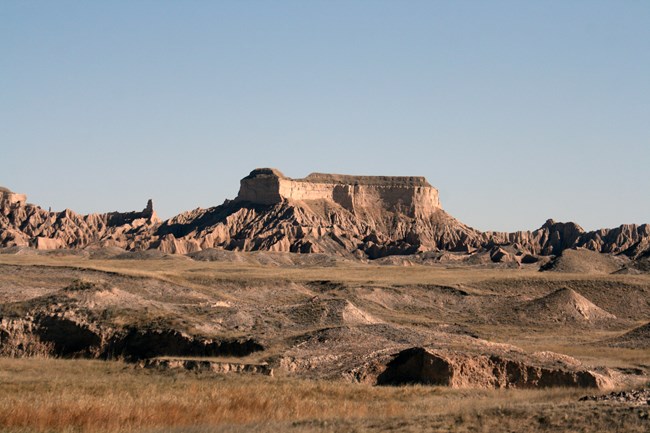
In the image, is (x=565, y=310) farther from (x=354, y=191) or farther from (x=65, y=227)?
(x=65, y=227)

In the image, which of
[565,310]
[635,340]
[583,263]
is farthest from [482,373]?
[583,263]

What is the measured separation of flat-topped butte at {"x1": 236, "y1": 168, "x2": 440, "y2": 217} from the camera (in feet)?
566

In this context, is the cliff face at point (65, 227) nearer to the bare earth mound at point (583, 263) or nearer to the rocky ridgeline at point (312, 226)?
the rocky ridgeline at point (312, 226)

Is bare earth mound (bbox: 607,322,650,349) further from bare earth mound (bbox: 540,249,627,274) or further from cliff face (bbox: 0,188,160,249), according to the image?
cliff face (bbox: 0,188,160,249)

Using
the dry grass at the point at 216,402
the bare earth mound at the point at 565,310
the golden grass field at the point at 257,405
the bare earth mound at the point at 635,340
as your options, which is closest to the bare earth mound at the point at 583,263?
the bare earth mound at the point at 565,310

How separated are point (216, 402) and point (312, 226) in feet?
444

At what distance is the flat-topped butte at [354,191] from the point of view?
566ft

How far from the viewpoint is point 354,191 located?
584 ft

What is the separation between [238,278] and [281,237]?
231 feet

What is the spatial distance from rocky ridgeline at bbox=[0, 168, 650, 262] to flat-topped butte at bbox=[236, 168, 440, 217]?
18 centimetres

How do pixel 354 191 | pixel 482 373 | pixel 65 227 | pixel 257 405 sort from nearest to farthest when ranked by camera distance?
pixel 257 405 → pixel 482 373 → pixel 65 227 → pixel 354 191

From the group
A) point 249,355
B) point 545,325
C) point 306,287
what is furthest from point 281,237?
point 249,355

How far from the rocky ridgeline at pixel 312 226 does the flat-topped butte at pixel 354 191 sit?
18cm

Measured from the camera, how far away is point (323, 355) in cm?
3491
